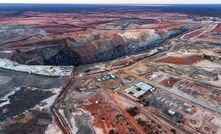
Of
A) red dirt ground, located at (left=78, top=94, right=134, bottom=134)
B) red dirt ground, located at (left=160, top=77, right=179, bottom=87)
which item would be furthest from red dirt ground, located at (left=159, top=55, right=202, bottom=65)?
red dirt ground, located at (left=78, top=94, right=134, bottom=134)

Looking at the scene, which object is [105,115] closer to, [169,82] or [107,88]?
[107,88]

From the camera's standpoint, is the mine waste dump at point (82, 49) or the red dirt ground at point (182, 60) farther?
the mine waste dump at point (82, 49)

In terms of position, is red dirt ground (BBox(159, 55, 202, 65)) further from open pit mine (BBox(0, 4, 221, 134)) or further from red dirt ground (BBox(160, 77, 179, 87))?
red dirt ground (BBox(160, 77, 179, 87))

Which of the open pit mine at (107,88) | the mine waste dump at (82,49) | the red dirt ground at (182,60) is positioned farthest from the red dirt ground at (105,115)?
the red dirt ground at (182,60)

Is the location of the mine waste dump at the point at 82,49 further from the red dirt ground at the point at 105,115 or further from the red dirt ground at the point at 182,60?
the red dirt ground at the point at 105,115

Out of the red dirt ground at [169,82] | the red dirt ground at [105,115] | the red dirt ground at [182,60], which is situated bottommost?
the red dirt ground at [182,60]

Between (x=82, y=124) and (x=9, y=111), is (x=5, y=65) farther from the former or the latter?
(x=82, y=124)

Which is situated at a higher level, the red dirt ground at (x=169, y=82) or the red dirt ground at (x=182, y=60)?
the red dirt ground at (x=169, y=82)

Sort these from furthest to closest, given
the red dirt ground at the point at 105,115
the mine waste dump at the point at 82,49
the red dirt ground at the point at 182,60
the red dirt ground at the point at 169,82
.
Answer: the mine waste dump at the point at 82,49 → the red dirt ground at the point at 182,60 → the red dirt ground at the point at 169,82 → the red dirt ground at the point at 105,115
